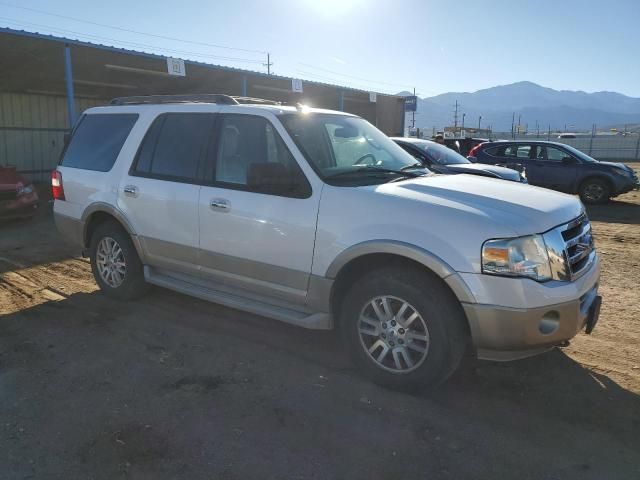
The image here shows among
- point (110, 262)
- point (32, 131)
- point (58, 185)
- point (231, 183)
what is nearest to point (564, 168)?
point (231, 183)

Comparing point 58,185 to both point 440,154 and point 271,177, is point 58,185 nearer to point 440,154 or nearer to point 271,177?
point 271,177

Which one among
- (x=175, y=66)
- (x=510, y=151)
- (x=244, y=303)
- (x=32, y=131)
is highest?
(x=175, y=66)

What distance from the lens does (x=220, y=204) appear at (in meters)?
4.20

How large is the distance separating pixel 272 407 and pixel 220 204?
1.70m

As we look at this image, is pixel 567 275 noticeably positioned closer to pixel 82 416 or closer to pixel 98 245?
pixel 82 416

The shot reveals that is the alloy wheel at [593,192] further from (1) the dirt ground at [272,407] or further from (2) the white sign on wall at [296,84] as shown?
(2) the white sign on wall at [296,84]

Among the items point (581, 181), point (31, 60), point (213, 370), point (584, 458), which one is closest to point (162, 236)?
point (213, 370)

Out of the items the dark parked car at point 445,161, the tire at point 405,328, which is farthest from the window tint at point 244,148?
the dark parked car at point 445,161

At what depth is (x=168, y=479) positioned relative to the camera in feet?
8.77

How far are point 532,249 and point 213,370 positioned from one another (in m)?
2.42

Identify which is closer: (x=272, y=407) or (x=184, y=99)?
(x=272, y=407)

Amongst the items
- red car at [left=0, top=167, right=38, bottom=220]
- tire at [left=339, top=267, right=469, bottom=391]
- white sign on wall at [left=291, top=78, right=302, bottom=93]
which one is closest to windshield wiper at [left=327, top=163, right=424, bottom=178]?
tire at [left=339, top=267, right=469, bottom=391]

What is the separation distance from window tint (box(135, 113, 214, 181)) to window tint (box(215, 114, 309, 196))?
201 mm

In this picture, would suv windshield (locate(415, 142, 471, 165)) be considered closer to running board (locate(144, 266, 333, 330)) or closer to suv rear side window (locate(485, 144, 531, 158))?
suv rear side window (locate(485, 144, 531, 158))
